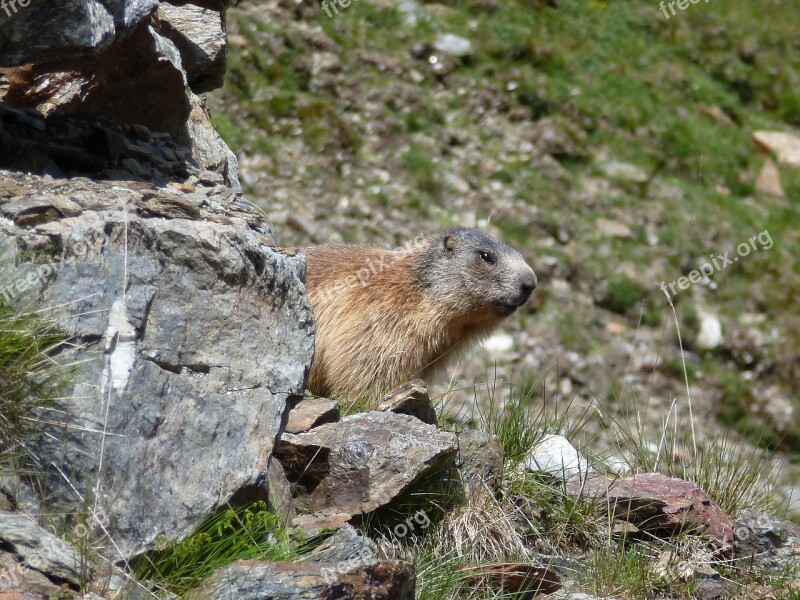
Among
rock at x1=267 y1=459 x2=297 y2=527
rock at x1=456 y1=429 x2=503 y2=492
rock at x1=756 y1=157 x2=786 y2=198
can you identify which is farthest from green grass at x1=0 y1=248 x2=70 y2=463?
rock at x1=756 y1=157 x2=786 y2=198

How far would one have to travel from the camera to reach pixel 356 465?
5715 mm

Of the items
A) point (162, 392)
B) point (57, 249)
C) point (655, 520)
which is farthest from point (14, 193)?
point (655, 520)

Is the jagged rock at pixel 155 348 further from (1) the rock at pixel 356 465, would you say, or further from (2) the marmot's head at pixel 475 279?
(2) the marmot's head at pixel 475 279

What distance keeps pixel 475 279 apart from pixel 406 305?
0.67m

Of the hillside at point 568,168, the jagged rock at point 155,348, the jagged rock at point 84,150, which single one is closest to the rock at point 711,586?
the jagged rock at point 155,348

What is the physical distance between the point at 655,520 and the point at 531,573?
3.94ft

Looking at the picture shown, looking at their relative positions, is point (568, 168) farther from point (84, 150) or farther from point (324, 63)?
point (84, 150)

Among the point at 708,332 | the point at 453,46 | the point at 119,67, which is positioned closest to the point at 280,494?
the point at 119,67

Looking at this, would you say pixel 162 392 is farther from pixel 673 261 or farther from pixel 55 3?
pixel 673 261

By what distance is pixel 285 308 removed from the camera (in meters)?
5.57

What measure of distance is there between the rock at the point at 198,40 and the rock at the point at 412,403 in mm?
3367

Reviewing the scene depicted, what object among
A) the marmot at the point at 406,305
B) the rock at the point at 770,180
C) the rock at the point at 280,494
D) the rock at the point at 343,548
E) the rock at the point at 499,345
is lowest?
the rock at the point at 499,345

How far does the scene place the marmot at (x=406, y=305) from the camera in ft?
28.1

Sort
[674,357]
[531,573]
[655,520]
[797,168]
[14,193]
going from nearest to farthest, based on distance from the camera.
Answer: [14,193]
[531,573]
[655,520]
[674,357]
[797,168]
